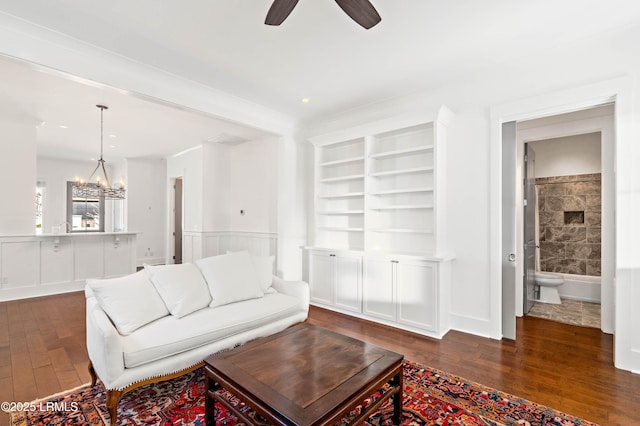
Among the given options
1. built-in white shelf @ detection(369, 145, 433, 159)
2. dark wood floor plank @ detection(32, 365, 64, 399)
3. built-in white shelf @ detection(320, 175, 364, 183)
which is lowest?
dark wood floor plank @ detection(32, 365, 64, 399)

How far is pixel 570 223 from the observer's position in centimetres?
555

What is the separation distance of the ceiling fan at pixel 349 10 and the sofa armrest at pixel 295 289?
243 cm

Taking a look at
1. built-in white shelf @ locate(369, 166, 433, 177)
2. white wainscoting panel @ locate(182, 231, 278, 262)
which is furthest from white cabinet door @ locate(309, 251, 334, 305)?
built-in white shelf @ locate(369, 166, 433, 177)

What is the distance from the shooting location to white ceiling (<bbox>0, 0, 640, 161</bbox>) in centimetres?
236

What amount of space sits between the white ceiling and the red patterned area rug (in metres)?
2.83

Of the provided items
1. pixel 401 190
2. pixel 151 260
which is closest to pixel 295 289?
A: pixel 401 190

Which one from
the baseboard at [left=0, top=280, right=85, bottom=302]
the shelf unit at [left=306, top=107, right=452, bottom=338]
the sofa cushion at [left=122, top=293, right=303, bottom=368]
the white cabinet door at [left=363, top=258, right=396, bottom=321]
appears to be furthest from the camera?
the baseboard at [left=0, top=280, right=85, bottom=302]

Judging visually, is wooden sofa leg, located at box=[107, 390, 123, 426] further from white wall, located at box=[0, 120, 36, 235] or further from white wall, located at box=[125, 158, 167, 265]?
white wall, located at box=[125, 158, 167, 265]

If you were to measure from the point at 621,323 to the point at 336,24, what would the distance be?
11.4 feet

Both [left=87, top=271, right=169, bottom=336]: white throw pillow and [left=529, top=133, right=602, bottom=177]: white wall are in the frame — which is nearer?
[left=87, top=271, right=169, bottom=336]: white throw pillow

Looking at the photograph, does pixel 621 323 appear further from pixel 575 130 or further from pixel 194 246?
pixel 194 246

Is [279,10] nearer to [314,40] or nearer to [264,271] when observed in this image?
[314,40]

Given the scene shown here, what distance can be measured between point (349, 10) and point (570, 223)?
18.8 feet

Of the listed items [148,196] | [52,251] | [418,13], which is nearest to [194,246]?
[52,251]
